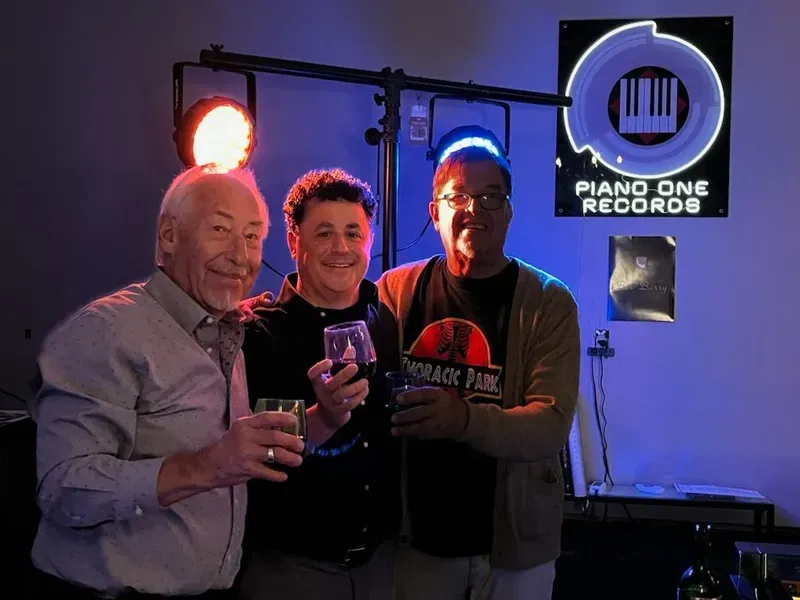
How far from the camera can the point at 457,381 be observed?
178 cm

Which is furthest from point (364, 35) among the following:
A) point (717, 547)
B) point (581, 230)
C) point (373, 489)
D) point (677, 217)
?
point (717, 547)

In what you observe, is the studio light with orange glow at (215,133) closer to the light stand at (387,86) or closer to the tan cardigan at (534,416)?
the light stand at (387,86)

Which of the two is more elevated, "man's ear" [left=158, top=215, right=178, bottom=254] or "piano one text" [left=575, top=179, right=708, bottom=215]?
"piano one text" [left=575, top=179, right=708, bottom=215]

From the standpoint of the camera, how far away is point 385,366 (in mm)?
1728

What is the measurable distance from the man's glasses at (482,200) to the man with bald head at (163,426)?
608 millimetres

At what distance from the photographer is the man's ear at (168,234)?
1326mm

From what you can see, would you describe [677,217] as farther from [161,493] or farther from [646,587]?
[161,493]

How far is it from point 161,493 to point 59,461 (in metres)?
0.16

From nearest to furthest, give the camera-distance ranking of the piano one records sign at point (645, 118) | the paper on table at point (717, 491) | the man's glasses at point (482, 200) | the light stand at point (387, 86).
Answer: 1. the man's glasses at point (482, 200)
2. the light stand at point (387, 86)
3. the paper on table at point (717, 491)
4. the piano one records sign at point (645, 118)

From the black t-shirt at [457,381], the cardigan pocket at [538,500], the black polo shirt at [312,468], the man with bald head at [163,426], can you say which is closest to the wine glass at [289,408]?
the man with bald head at [163,426]

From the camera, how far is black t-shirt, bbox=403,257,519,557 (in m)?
1.72

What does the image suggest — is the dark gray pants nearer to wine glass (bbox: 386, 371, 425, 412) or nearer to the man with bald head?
the man with bald head

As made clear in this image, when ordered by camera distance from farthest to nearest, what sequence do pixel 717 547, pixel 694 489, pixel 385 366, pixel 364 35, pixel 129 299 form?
pixel 364 35, pixel 694 489, pixel 717 547, pixel 385 366, pixel 129 299

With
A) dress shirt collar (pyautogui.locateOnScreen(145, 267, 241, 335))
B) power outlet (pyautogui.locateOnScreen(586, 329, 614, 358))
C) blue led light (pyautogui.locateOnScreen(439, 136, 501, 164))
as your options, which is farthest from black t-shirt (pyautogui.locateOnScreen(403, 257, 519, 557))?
power outlet (pyautogui.locateOnScreen(586, 329, 614, 358))
